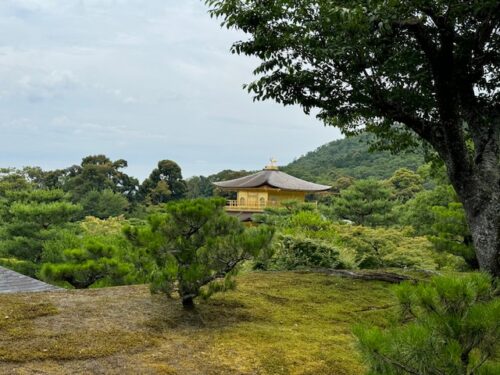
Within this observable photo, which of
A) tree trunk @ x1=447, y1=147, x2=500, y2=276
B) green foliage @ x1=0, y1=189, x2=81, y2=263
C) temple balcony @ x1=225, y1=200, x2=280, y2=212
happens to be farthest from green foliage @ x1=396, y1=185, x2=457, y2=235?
tree trunk @ x1=447, y1=147, x2=500, y2=276

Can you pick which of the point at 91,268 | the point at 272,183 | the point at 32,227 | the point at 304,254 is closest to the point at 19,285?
the point at 91,268

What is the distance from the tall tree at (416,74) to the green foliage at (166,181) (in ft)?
107

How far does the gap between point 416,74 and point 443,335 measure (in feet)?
11.2

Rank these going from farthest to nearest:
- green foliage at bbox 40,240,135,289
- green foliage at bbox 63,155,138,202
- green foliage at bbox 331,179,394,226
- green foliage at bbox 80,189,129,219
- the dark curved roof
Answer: green foliage at bbox 63,155,138,202 → green foliage at bbox 80,189,129,219 → the dark curved roof → green foliage at bbox 331,179,394,226 → green foliage at bbox 40,240,135,289

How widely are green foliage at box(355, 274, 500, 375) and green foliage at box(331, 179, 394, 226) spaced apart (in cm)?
1685

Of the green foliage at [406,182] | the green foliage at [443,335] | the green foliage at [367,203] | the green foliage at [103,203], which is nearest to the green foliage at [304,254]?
the green foliage at [443,335]

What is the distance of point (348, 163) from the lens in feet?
155

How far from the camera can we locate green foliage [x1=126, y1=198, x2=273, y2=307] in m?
3.87

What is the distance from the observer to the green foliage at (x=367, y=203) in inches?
724

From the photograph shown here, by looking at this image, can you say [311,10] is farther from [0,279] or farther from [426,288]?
[0,279]

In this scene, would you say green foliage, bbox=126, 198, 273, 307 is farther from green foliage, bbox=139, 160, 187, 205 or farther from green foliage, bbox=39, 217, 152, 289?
green foliage, bbox=139, 160, 187, 205

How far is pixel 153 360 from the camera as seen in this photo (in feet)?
9.93

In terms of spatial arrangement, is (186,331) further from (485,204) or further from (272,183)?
(272,183)

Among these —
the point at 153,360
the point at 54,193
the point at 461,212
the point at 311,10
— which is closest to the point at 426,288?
the point at 153,360
